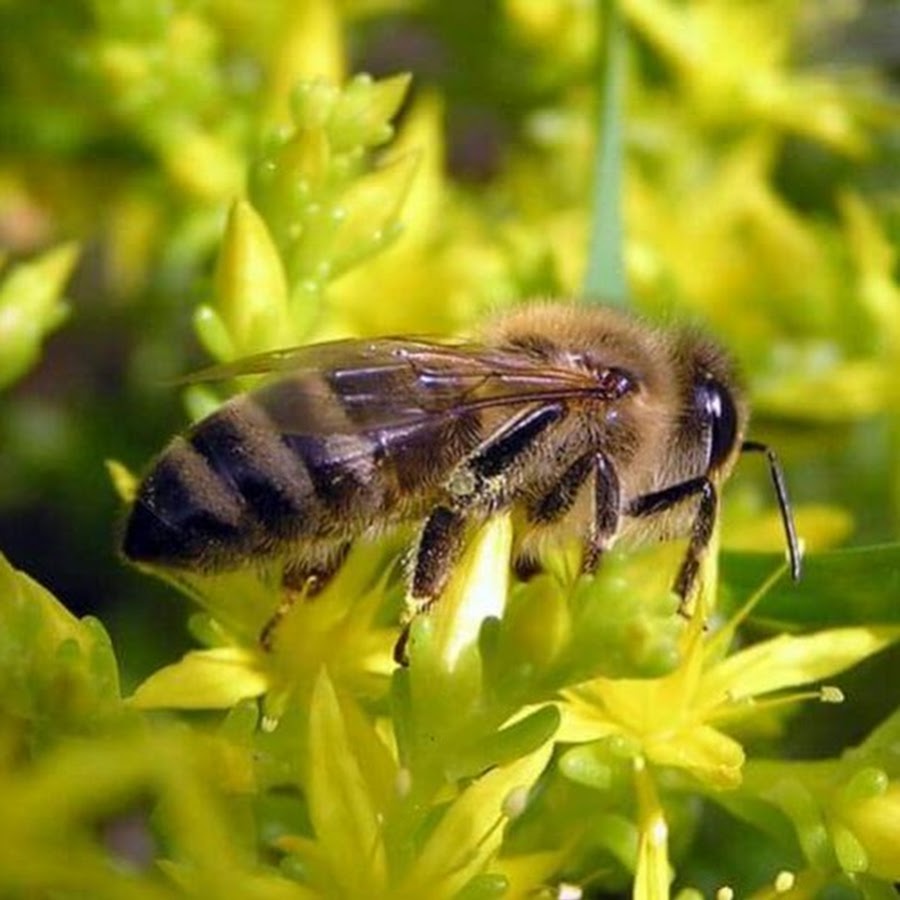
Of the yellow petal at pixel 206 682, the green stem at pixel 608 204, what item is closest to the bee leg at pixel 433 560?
the yellow petal at pixel 206 682

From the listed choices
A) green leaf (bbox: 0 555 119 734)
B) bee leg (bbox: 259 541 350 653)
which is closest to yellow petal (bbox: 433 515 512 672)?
bee leg (bbox: 259 541 350 653)

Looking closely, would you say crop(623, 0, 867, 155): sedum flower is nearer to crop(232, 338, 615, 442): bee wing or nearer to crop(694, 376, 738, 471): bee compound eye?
crop(694, 376, 738, 471): bee compound eye

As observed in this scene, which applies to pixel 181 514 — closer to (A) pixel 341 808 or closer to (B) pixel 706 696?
(A) pixel 341 808

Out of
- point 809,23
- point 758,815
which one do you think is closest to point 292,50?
point 809,23

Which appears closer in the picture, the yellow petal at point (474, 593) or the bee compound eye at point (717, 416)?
the yellow petal at point (474, 593)

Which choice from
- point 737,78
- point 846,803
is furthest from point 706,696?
point 737,78

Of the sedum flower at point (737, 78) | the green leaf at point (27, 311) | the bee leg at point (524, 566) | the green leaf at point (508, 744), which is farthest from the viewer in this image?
the sedum flower at point (737, 78)

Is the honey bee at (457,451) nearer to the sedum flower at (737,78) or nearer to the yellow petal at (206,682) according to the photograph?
the yellow petal at (206,682)
